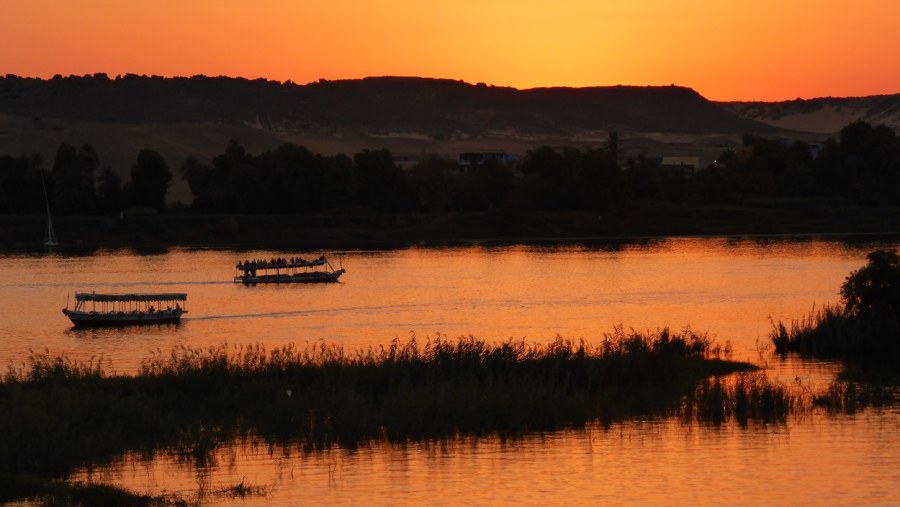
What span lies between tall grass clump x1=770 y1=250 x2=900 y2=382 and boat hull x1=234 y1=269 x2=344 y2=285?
47289mm

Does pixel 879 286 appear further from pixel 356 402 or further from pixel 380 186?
pixel 380 186

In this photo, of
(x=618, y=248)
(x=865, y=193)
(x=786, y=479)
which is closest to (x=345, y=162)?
(x=618, y=248)

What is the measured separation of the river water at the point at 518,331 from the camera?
28.8 m

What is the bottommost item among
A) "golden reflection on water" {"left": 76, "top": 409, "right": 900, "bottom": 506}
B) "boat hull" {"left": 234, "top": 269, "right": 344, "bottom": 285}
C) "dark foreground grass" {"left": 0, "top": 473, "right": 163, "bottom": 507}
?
"golden reflection on water" {"left": 76, "top": 409, "right": 900, "bottom": 506}

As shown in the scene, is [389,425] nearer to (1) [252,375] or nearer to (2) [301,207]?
(1) [252,375]

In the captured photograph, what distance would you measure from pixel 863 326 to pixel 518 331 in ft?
55.1

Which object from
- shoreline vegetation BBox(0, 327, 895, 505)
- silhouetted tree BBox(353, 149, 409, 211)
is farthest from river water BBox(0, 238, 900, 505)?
silhouetted tree BBox(353, 149, 409, 211)

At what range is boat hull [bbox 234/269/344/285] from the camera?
90938mm

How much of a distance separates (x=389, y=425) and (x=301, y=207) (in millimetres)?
104001

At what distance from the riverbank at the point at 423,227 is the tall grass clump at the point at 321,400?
8916 centimetres

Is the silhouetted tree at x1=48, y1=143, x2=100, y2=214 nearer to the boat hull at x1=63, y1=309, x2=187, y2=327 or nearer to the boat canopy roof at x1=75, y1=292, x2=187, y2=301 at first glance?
→ the boat hull at x1=63, y1=309, x2=187, y2=327

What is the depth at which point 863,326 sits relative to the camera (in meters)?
46.2

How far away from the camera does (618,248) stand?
119500mm

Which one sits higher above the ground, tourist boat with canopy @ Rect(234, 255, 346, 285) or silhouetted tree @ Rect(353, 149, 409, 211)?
silhouetted tree @ Rect(353, 149, 409, 211)
